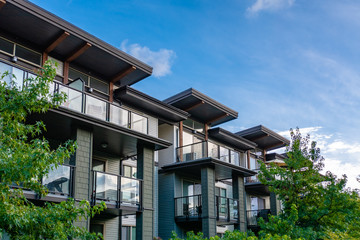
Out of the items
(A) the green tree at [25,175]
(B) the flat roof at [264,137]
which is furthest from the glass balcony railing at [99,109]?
(B) the flat roof at [264,137]

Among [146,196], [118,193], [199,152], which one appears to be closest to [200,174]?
[199,152]

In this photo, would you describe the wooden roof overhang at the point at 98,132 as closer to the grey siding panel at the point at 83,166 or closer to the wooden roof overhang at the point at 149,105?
the grey siding panel at the point at 83,166

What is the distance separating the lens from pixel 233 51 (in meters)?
35.2

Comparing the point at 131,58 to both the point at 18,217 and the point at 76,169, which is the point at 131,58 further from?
the point at 18,217

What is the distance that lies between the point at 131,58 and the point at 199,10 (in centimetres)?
1050

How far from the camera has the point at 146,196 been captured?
1877cm

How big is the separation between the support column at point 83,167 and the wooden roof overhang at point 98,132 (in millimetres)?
309

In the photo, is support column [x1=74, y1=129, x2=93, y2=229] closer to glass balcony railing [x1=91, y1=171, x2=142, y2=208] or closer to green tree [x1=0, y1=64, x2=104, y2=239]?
A: glass balcony railing [x1=91, y1=171, x2=142, y2=208]

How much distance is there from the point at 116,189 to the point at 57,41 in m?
6.60

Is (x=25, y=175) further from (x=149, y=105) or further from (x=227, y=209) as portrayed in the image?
(x=227, y=209)

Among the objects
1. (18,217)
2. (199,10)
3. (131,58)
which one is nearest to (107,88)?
(131,58)

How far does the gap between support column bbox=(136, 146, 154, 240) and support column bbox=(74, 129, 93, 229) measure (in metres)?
3.04

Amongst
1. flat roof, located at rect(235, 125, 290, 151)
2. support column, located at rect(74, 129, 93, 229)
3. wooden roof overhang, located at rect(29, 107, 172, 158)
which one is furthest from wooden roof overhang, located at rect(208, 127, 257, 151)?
support column, located at rect(74, 129, 93, 229)

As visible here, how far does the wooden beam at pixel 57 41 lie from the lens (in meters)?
18.0
